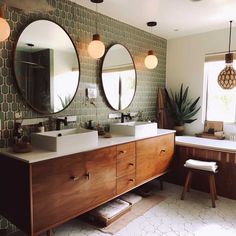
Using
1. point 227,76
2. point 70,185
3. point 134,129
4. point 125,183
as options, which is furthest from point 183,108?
point 70,185

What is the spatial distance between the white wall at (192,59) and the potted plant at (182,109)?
0.32 ft

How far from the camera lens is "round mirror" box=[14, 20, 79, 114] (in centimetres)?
208

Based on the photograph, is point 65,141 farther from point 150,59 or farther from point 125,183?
point 150,59

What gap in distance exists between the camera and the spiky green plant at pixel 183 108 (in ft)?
12.3

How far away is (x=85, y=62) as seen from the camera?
2.65m

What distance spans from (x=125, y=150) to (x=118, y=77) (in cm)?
117

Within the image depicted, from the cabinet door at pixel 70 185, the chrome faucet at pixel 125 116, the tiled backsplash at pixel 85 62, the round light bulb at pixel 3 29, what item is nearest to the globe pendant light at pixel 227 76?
the tiled backsplash at pixel 85 62

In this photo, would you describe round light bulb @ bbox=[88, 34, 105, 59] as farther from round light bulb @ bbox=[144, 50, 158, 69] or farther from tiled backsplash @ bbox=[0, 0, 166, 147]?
round light bulb @ bbox=[144, 50, 158, 69]

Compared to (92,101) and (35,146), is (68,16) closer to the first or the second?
(92,101)

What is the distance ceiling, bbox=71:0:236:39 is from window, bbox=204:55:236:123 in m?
0.54

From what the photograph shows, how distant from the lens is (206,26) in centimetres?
327

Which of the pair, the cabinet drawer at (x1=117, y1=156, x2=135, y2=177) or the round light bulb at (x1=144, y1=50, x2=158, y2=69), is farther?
the round light bulb at (x1=144, y1=50, x2=158, y2=69)

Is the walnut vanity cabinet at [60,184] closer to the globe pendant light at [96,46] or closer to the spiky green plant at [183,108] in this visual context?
the globe pendant light at [96,46]

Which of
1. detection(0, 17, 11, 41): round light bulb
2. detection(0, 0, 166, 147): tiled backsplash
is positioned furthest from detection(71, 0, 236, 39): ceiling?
detection(0, 17, 11, 41): round light bulb
